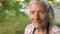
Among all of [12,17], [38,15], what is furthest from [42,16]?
[12,17]

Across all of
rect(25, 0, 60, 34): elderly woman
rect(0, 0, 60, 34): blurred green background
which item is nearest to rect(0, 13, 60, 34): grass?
rect(0, 0, 60, 34): blurred green background

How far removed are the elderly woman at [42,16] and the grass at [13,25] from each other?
409 millimetres

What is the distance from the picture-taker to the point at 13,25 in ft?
4.84

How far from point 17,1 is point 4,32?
0.29 meters

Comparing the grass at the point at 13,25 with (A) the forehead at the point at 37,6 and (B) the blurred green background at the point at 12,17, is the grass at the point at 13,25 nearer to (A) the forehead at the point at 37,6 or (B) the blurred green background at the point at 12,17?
(B) the blurred green background at the point at 12,17

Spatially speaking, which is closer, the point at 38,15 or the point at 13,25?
the point at 38,15

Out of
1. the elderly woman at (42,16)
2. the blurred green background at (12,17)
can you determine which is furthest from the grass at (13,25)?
the elderly woman at (42,16)

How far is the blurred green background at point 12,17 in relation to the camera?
1445 millimetres

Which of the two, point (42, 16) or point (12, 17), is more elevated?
point (12, 17)

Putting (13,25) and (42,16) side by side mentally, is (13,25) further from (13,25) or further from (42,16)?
(42,16)

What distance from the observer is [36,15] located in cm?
104

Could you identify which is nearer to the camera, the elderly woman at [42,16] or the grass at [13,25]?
the elderly woman at [42,16]

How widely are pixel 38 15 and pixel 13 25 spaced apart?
48cm

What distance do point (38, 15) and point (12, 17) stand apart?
1.57 ft
